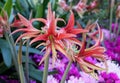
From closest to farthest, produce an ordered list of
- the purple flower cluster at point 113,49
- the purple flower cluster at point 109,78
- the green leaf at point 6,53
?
1. the purple flower cluster at point 109,78
2. the green leaf at point 6,53
3. the purple flower cluster at point 113,49

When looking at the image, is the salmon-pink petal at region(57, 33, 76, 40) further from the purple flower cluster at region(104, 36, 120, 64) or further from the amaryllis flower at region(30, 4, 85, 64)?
the purple flower cluster at region(104, 36, 120, 64)

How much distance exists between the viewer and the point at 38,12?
2139mm

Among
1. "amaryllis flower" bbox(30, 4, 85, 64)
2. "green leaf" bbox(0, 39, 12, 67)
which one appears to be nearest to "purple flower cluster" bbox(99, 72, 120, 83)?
"green leaf" bbox(0, 39, 12, 67)

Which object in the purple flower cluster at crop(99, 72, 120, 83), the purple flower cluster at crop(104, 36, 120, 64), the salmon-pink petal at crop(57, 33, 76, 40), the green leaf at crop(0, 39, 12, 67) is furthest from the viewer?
the purple flower cluster at crop(104, 36, 120, 64)

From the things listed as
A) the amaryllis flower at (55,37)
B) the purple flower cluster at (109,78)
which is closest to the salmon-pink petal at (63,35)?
the amaryllis flower at (55,37)

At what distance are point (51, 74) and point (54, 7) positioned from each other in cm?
109

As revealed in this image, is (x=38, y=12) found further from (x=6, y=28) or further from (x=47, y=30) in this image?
(x=47, y=30)

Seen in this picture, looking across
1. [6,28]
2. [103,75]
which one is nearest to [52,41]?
[6,28]

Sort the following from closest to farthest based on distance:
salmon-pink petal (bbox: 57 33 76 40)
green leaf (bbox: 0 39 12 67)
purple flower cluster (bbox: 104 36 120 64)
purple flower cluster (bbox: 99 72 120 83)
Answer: salmon-pink petal (bbox: 57 33 76 40) → purple flower cluster (bbox: 99 72 120 83) → green leaf (bbox: 0 39 12 67) → purple flower cluster (bbox: 104 36 120 64)

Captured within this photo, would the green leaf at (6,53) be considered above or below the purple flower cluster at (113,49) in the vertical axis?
below

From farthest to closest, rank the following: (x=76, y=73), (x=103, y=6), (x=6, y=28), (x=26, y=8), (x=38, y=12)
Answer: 1. (x=103, y=6)
2. (x=26, y=8)
3. (x=38, y=12)
4. (x=76, y=73)
5. (x=6, y=28)

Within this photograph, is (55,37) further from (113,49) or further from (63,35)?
(113,49)

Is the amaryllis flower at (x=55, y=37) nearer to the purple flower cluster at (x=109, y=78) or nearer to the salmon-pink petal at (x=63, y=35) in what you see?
the salmon-pink petal at (x=63, y=35)

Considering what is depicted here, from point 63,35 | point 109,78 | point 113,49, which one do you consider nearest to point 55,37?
point 63,35
